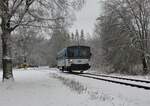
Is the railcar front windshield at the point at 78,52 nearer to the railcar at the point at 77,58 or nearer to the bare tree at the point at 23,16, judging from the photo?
the railcar at the point at 77,58

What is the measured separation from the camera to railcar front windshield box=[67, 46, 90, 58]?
35.1 metres

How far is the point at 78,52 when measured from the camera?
1395 inches

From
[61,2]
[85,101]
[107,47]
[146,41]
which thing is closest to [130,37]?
[146,41]

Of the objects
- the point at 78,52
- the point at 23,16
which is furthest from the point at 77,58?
the point at 23,16

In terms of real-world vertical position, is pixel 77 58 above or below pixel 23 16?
below

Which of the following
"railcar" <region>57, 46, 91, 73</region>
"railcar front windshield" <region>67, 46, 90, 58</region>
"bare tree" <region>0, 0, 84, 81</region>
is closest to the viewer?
"bare tree" <region>0, 0, 84, 81</region>

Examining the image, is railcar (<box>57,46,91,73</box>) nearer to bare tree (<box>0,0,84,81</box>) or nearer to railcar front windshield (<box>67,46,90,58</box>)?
railcar front windshield (<box>67,46,90,58</box>)

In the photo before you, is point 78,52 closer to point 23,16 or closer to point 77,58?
point 77,58

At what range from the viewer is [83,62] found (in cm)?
3481

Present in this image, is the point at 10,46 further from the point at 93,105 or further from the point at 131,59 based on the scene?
the point at 131,59

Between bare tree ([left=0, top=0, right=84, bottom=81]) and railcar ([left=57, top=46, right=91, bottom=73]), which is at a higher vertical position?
bare tree ([left=0, top=0, right=84, bottom=81])

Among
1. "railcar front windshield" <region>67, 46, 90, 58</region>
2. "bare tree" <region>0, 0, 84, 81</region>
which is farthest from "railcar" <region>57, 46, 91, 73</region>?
"bare tree" <region>0, 0, 84, 81</region>

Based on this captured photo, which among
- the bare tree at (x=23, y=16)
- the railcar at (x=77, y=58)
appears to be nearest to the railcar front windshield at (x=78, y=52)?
the railcar at (x=77, y=58)

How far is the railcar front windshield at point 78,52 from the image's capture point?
115 ft
